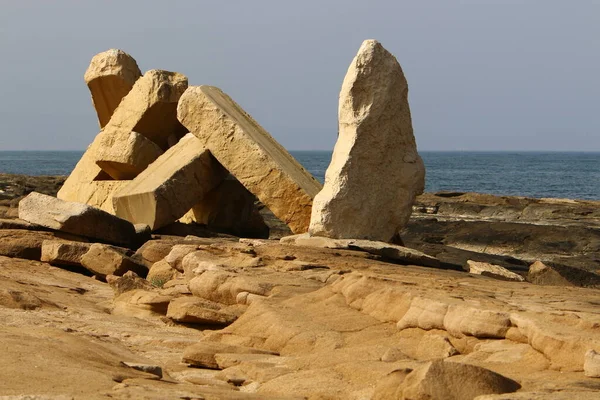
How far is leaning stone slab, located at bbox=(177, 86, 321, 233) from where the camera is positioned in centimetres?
1296

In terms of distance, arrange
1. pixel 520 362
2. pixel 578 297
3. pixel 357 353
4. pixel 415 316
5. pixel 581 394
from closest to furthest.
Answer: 1. pixel 581 394
2. pixel 520 362
3. pixel 357 353
4. pixel 415 316
5. pixel 578 297

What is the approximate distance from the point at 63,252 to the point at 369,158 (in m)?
3.84

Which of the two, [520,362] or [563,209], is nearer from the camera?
[520,362]

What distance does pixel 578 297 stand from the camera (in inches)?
301

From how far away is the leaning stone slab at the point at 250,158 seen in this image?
1296 centimetres

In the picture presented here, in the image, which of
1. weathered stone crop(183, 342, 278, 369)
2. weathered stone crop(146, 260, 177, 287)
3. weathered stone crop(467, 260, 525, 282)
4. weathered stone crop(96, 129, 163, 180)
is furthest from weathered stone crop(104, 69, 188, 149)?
weathered stone crop(183, 342, 278, 369)

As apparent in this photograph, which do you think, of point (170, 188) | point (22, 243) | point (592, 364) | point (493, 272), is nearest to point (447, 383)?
point (592, 364)

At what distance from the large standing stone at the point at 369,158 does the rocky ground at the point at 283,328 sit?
2.90 feet

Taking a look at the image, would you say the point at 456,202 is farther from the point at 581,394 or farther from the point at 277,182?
the point at 581,394

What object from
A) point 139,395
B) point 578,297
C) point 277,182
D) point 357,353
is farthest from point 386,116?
point 139,395

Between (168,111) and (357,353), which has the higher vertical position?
(168,111)

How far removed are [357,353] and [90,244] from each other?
619 centimetres

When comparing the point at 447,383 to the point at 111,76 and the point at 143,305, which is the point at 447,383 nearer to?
the point at 143,305

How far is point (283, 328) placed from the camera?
731 cm
